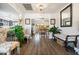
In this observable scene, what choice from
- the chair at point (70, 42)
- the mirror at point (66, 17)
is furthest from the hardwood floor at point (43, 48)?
the mirror at point (66, 17)

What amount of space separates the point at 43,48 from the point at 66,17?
0.84 meters

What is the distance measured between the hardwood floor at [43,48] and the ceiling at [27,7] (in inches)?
24.9

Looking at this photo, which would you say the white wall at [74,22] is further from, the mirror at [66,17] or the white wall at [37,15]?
the white wall at [37,15]

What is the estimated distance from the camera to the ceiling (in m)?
2.41

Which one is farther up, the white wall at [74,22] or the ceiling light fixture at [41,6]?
the ceiling light fixture at [41,6]

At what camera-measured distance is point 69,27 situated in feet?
8.37

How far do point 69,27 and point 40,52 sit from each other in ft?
2.69

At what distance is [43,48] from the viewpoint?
246 centimetres

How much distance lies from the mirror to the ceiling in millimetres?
144

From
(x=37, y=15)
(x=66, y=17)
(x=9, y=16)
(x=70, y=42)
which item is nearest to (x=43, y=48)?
(x=70, y=42)

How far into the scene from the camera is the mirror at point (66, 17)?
2.49m
